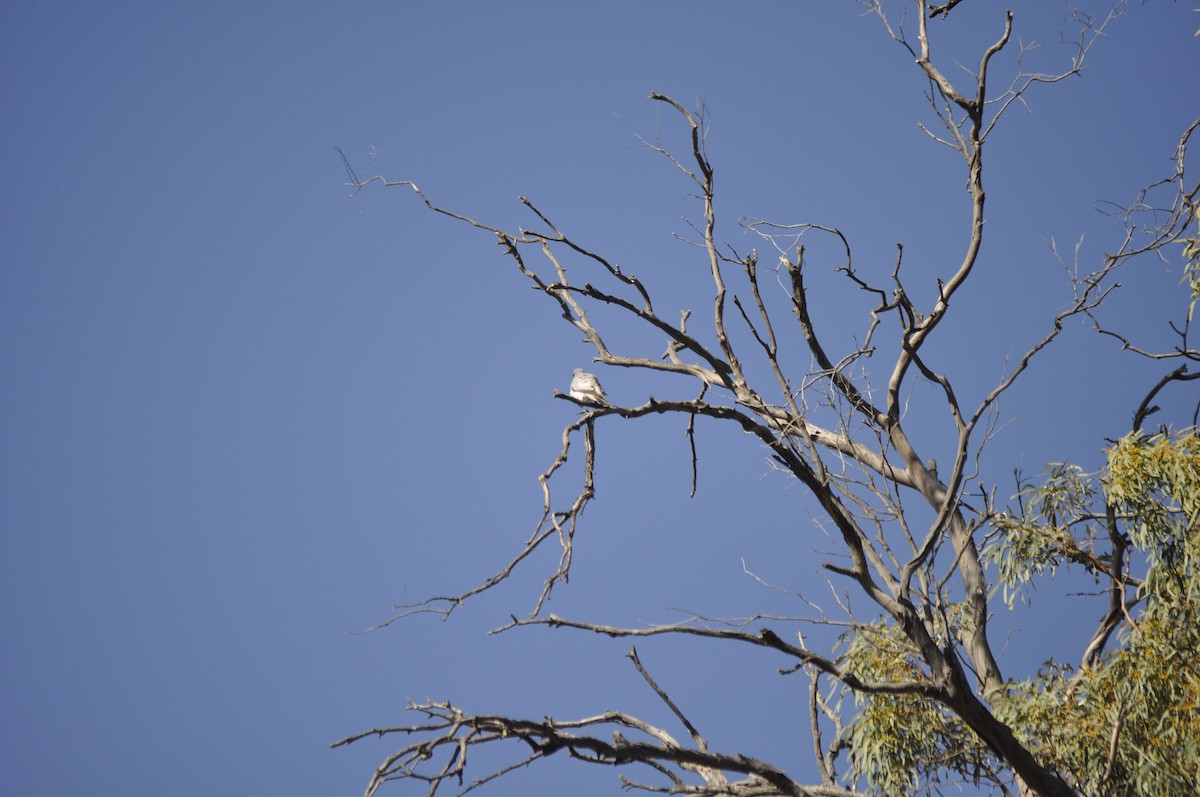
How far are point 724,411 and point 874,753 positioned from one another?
1945 mm

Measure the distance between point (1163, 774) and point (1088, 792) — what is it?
433 mm

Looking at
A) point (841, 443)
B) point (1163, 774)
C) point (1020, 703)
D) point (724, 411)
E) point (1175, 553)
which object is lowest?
point (1163, 774)

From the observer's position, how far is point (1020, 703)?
14.1ft

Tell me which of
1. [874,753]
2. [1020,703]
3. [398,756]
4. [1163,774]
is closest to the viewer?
[398,756]

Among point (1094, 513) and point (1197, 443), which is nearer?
point (1197, 443)

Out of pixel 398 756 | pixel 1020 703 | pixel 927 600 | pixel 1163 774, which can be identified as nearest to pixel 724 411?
pixel 927 600

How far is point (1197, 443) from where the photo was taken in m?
4.41

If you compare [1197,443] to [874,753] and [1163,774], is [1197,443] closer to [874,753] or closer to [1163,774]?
[1163,774]

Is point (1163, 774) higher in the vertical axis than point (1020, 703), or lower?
lower

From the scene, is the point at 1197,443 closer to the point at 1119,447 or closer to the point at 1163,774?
the point at 1119,447

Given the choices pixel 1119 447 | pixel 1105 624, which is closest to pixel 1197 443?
pixel 1119 447

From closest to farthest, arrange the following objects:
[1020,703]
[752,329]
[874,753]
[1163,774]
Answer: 1. [752,329]
2. [1163,774]
3. [1020,703]
4. [874,753]

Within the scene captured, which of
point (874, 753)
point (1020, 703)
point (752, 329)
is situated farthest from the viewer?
point (874, 753)

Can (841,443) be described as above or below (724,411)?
above
